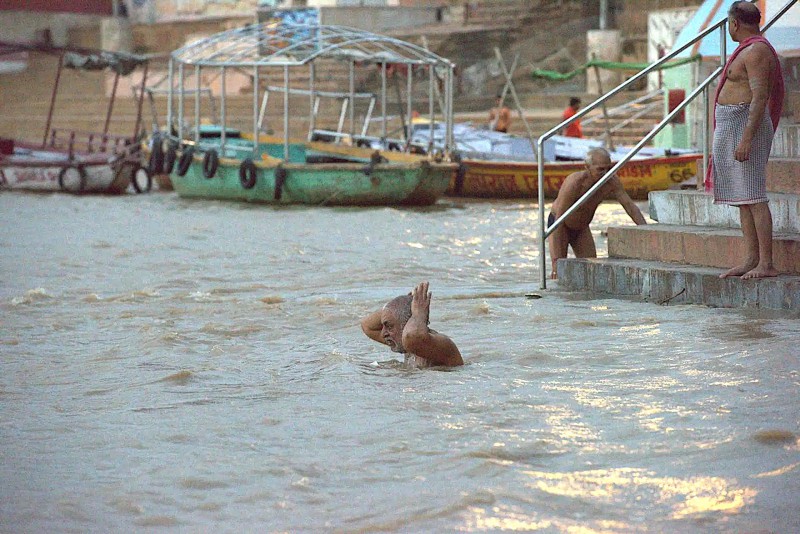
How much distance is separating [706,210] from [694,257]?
538 millimetres

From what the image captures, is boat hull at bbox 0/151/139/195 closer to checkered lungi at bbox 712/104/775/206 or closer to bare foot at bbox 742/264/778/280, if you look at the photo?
checkered lungi at bbox 712/104/775/206

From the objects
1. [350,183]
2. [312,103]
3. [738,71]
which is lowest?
[350,183]

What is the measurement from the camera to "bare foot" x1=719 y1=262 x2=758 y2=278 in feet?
25.0

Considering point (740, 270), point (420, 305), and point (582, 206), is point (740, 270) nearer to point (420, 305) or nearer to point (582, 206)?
point (582, 206)

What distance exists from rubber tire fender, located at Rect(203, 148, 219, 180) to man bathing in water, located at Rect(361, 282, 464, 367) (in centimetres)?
1359

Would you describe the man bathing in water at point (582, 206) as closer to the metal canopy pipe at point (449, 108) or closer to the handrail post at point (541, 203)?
the handrail post at point (541, 203)

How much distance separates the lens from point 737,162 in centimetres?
747

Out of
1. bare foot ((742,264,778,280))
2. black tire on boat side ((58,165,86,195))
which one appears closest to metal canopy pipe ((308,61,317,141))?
black tire on boat side ((58,165,86,195))

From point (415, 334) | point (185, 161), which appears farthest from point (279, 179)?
point (415, 334)

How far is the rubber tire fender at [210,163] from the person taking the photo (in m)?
19.9

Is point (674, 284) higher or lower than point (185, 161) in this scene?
lower

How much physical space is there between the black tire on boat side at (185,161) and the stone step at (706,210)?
12246 millimetres

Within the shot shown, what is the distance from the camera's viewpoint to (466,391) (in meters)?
5.99

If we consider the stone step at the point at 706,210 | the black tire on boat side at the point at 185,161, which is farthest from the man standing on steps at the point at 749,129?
the black tire on boat side at the point at 185,161
